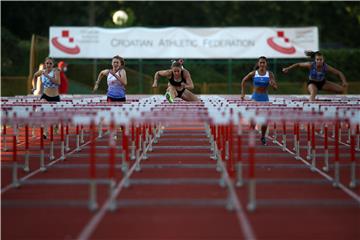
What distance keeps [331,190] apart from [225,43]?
24.1 metres

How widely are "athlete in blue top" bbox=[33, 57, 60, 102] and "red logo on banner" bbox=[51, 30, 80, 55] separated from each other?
16.6m

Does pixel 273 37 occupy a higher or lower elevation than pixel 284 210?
higher

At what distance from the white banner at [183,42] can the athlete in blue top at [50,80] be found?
16.5 meters

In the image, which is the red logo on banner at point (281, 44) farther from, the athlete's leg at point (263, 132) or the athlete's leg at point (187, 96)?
the athlete's leg at point (187, 96)

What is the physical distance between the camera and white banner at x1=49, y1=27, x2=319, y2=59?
1316 inches

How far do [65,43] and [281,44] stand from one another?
31.5 ft

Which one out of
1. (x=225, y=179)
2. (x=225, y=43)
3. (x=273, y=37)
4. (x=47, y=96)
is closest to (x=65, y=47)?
(x=225, y=43)

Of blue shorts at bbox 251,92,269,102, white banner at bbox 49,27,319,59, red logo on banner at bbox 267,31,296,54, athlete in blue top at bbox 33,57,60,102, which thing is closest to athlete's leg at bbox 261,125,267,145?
blue shorts at bbox 251,92,269,102

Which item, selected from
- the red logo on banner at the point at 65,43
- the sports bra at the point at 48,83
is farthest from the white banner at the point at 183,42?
the sports bra at the point at 48,83

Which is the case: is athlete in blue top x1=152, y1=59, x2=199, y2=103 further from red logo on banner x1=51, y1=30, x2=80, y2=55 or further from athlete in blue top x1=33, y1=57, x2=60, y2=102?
red logo on banner x1=51, y1=30, x2=80, y2=55

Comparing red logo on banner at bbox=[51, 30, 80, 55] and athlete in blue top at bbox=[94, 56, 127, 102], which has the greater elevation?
red logo on banner at bbox=[51, 30, 80, 55]

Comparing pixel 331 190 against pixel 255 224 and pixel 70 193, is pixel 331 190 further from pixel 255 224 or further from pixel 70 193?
pixel 70 193

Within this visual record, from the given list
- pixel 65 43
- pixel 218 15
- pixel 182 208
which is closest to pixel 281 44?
pixel 65 43

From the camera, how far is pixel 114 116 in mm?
9250
